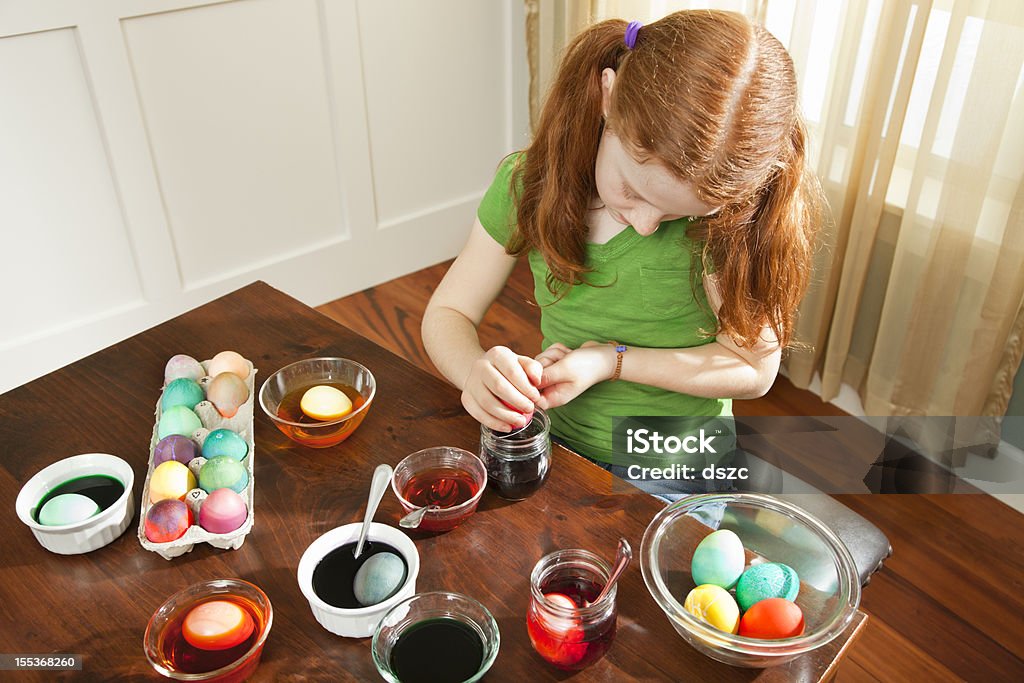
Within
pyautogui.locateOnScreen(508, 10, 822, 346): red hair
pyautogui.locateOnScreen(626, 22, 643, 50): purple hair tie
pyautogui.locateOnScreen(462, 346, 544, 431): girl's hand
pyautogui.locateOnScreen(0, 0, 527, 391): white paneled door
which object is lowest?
pyautogui.locateOnScreen(0, 0, 527, 391): white paneled door

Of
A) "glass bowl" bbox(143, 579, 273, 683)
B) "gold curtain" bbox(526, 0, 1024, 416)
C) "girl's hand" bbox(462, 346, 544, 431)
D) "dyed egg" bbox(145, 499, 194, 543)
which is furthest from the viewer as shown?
"gold curtain" bbox(526, 0, 1024, 416)

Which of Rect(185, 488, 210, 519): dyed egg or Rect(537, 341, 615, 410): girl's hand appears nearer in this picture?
Rect(185, 488, 210, 519): dyed egg

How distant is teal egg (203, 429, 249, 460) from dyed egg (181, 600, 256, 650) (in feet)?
0.70

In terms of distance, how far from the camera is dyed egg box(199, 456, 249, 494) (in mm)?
991

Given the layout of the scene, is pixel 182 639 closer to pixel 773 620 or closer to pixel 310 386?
pixel 310 386

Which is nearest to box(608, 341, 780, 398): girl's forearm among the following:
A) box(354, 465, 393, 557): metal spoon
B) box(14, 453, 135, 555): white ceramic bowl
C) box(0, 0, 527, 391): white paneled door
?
box(354, 465, 393, 557): metal spoon

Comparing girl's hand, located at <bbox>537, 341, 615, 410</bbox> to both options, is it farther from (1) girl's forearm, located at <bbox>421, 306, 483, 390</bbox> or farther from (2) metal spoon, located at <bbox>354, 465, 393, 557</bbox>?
(2) metal spoon, located at <bbox>354, 465, 393, 557</bbox>

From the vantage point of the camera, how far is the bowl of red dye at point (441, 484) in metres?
0.98

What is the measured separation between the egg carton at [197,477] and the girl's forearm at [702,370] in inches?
19.6

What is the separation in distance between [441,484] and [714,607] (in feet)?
1.10

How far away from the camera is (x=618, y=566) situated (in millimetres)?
863

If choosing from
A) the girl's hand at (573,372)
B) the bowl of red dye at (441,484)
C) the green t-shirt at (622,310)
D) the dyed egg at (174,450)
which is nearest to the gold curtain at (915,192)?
the green t-shirt at (622,310)

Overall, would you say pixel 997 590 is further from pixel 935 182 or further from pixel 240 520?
pixel 240 520

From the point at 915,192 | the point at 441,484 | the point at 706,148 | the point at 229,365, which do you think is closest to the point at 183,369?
the point at 229,365
